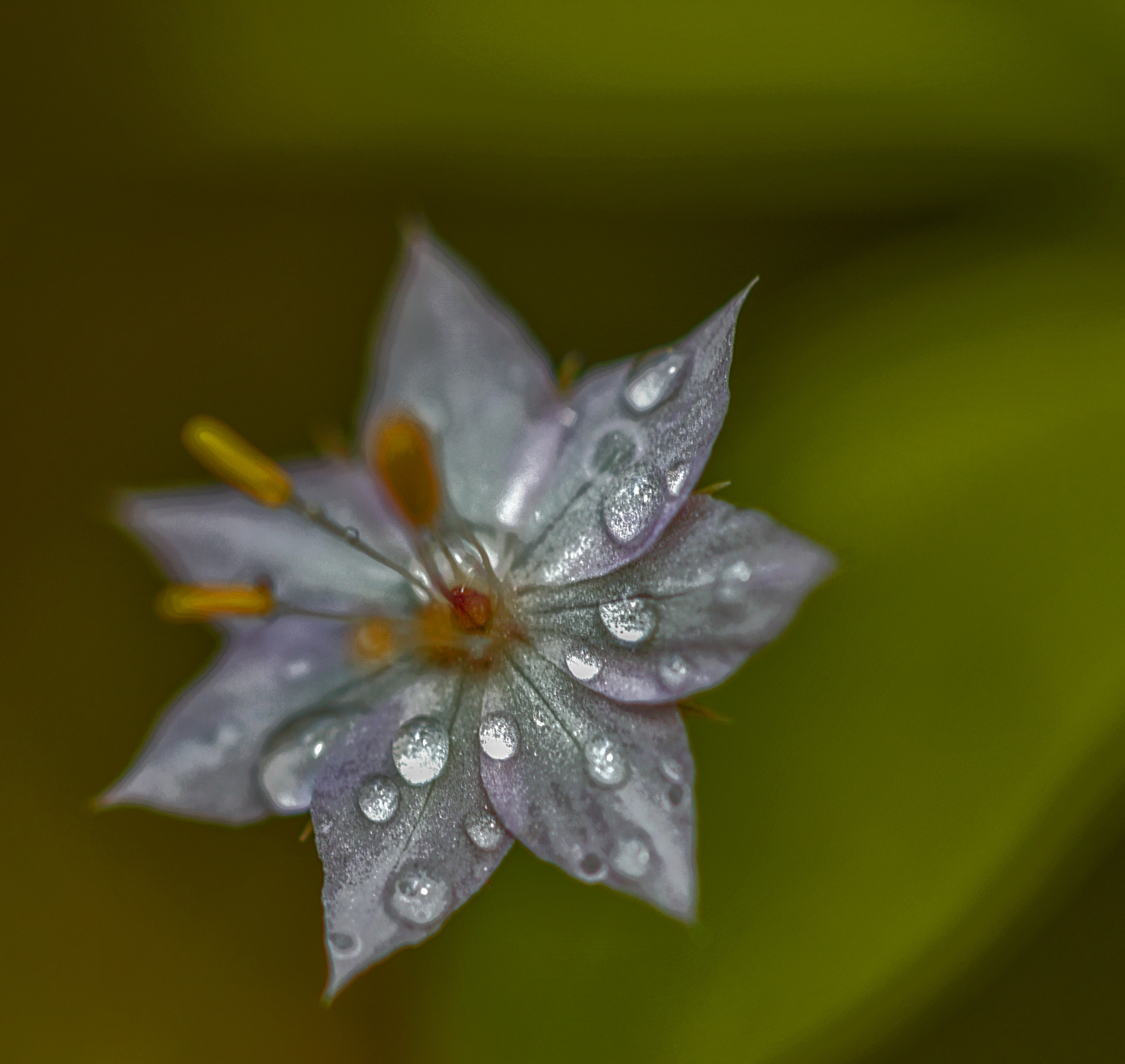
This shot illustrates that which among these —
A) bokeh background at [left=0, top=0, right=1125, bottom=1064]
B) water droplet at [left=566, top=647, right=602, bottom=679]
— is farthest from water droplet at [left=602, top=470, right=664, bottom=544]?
bokeh background at [left=0, top=0, right=1125, bottom=1064]

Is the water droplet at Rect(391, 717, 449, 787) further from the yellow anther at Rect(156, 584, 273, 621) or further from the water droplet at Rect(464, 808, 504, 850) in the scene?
the yellow anther at Rect(156, 584, 273, 621)

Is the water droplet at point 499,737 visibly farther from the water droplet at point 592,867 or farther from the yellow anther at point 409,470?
the yellow anther at point 409,470

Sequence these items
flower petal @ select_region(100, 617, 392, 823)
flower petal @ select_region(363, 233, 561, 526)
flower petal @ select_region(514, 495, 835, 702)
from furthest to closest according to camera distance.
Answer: flower petal @ select_region(363, 233, 561, 526) → flower petal @ select_region(100, 617, 392, 823) → flower petal @ select_region(514, 495, 835, 702)

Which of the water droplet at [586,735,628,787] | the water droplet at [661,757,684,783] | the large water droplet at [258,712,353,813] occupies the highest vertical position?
the water droplet at [661,757,684,783]

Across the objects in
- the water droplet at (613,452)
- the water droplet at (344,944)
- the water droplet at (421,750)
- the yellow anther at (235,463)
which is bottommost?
the water droplet at (344,944)

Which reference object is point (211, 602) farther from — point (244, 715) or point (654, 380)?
point (654, 380)

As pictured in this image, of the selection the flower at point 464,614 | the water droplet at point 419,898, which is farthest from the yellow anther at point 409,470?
the water droplet at point 419,898

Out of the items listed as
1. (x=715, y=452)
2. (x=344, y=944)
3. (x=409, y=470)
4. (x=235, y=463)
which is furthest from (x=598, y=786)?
(x=715, y=452)
